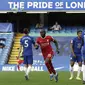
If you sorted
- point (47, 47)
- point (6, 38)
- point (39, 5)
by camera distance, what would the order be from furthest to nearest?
1. point (39, 5)
2. point (6, 38)
3. point (47, 47)

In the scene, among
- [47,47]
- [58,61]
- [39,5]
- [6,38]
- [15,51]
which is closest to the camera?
[47,47]

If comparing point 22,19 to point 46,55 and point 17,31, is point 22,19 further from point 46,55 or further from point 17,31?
point 46,55

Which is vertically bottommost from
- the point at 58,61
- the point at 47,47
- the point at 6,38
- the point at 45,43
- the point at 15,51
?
the point at 58,61

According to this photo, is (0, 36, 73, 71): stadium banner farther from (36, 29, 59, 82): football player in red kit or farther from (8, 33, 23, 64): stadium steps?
(36, 29, 59, 82): football player in red kit

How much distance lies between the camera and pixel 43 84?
13.4 meters

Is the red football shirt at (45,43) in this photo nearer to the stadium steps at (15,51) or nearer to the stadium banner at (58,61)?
the stadium banner at (58,61)

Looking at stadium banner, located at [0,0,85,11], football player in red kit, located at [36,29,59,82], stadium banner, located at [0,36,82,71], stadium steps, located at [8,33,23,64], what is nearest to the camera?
football player in red kit, located at [36,29,59,82]

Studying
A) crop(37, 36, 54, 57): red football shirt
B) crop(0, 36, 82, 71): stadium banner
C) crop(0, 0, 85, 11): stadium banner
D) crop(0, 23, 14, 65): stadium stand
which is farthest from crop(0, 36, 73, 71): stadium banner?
crop(37, 36, 54, 57): red football shirt

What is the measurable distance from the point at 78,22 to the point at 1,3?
283 inches

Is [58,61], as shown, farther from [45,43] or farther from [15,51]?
[45,43]

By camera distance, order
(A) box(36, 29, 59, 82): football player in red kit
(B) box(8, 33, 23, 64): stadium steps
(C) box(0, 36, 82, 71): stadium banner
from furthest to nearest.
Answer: (B) box(8, 33, 23, 64): stadium steps
(C) box(0, 36, 82, 71): stadium banner
(A) box(36, 29, 59, 82): football player in red kit

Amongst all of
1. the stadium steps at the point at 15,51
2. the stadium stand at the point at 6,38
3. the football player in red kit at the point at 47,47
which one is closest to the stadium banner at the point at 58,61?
the stadium steps at the point at 15,51

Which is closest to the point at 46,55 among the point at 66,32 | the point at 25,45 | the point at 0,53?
the point at 25,45

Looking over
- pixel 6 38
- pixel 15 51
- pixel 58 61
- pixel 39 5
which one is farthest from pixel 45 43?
pixel 39 5
